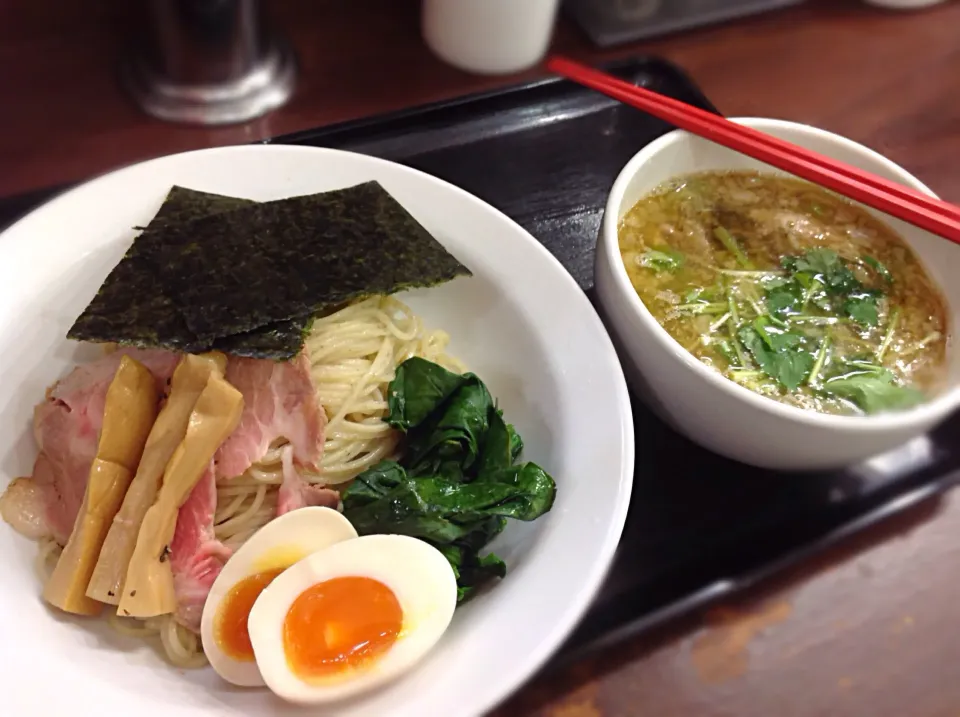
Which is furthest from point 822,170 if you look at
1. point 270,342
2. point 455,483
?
point 270,342

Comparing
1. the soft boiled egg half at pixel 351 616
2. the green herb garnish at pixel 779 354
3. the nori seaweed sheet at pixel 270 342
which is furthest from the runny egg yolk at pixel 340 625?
the green herb garnish at pixel 779 354

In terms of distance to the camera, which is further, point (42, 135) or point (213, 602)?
point (42, 135)

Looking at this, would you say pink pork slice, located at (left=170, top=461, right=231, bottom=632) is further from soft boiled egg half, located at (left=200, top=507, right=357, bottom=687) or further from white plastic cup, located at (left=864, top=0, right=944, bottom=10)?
white plastic cup, located at (left=864, top=0, right=944, bottom=10)

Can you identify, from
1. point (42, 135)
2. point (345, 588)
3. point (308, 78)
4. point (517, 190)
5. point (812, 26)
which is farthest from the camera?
point (812, 26)

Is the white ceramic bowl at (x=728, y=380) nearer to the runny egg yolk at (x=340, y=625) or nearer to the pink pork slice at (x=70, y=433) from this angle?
the runny egg yolk at (x=340, y=625)

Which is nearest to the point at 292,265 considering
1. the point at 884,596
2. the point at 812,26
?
the point at 884,596

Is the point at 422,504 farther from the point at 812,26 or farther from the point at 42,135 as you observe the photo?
the point at 812,26
